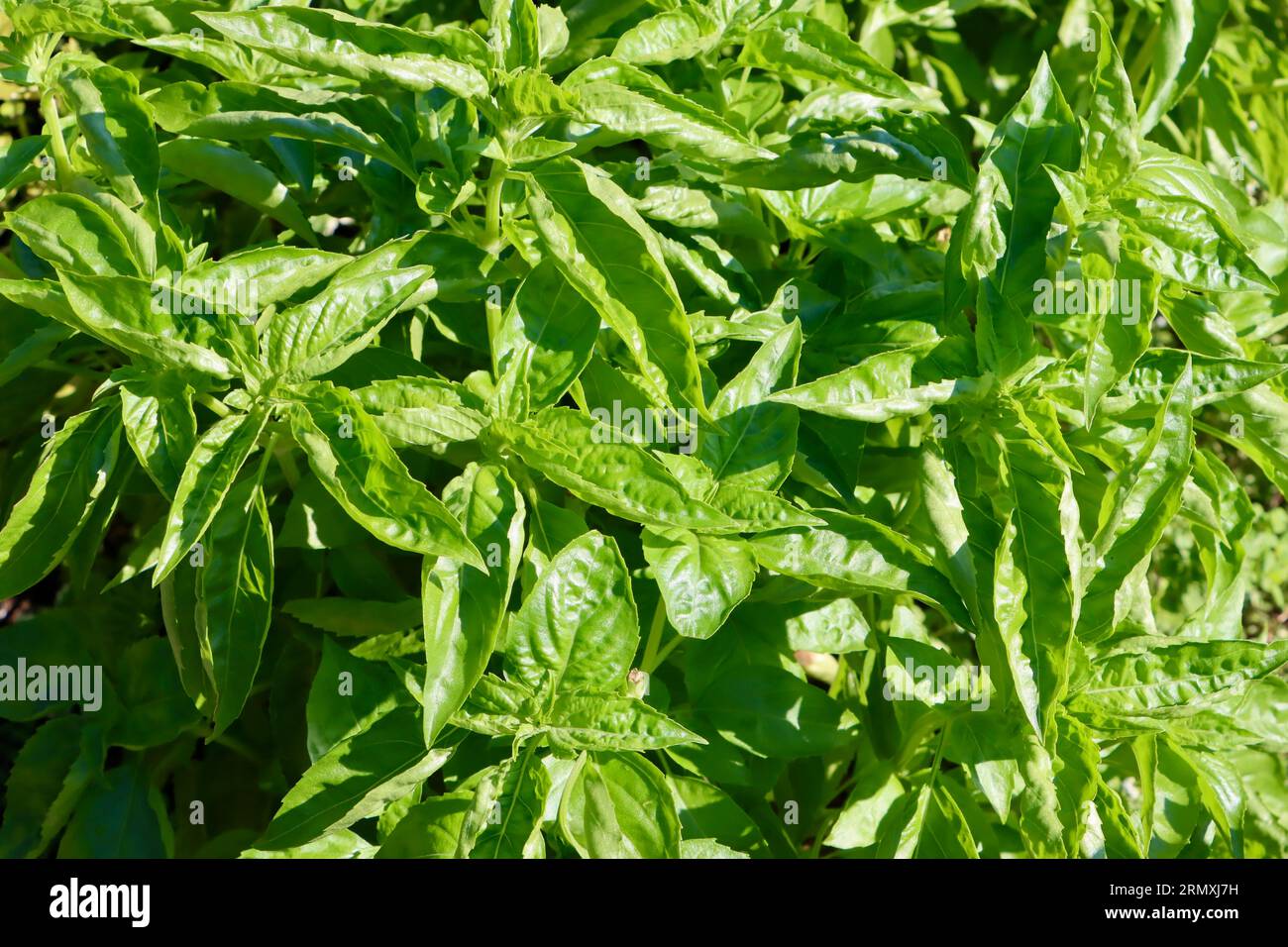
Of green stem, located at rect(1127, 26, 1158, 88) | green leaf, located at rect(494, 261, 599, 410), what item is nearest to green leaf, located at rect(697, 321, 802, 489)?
green leaf, located at rect(494, 261, 599, 410)

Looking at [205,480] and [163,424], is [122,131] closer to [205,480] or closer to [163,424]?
[163,424]

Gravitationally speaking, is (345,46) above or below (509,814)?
above

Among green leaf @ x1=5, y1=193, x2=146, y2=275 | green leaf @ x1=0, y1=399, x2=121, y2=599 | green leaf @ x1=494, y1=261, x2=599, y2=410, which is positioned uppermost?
green leaf @ x1=5, y1=193, x2=146, y2=275

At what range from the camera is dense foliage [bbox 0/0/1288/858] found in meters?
1.50

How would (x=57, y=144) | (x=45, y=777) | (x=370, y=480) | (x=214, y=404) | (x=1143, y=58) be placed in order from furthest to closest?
1. (x=1143, y=58)
2. (x=45, y=777)
3. (x=57, y=144)
4. (x=214, y=404)
5. (x=370, y=480)


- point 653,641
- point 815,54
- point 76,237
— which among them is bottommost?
point 653,641

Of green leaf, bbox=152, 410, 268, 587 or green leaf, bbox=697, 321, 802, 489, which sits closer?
green leaf, bbox=152, 410, 268, 587

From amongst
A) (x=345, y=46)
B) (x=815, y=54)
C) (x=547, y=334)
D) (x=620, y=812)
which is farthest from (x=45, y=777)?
(x=815, y=54)

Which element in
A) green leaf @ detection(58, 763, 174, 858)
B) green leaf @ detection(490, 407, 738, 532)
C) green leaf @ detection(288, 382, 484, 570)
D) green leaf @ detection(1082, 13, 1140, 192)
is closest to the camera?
green leaf @ detection(288, 382, 484, 570)

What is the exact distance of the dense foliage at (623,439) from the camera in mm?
1502

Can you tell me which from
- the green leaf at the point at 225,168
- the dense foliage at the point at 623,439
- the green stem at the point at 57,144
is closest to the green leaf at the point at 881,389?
the dense foliage at the point at 623,439

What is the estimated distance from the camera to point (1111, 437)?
180cm

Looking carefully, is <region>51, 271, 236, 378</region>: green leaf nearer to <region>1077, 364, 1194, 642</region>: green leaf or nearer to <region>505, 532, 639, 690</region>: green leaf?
<region>505, 532, 639, 690</region>: green leaf

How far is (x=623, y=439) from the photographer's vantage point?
1.53 metres
